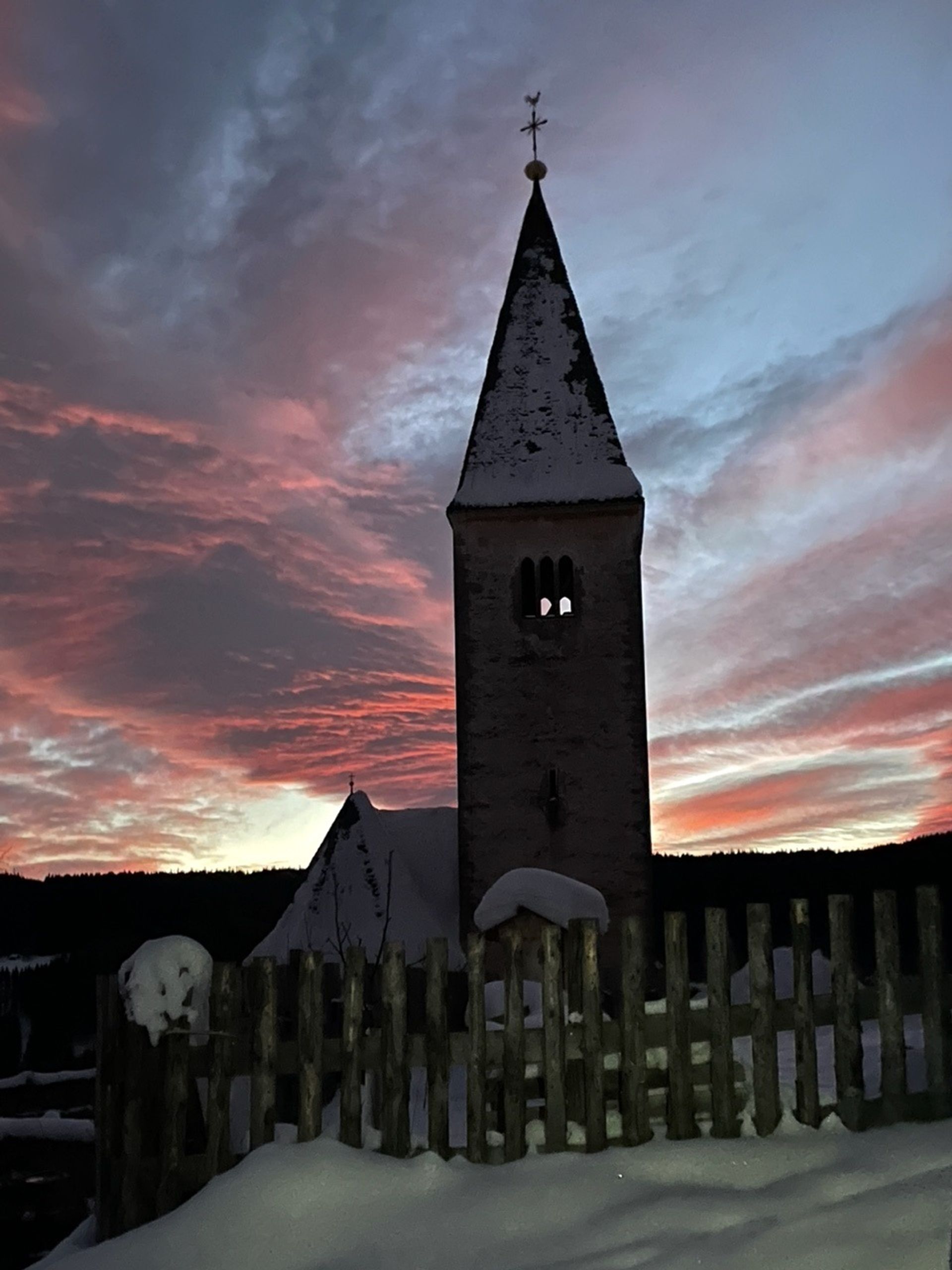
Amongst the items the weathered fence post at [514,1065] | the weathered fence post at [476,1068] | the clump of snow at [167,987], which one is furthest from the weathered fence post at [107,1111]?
the weathered fence post at [514,1065]

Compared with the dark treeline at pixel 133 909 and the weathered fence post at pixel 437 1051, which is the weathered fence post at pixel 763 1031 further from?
the dark treeline at pixel 133 909

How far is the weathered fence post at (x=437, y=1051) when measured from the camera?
5.68m

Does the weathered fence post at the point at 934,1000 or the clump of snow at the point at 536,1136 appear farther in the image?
the weathered fence post at the point at 934,1000

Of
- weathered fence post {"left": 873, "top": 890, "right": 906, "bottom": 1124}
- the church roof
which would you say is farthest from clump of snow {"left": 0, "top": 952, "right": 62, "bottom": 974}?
weathered fence post {"left": 873, "top": 890, "right": 906, "bottom": 1124}

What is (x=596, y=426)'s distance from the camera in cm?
2591

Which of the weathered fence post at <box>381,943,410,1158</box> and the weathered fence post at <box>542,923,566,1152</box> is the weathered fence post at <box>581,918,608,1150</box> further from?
the weathered fence post at <box>381,943,410,1158</box>

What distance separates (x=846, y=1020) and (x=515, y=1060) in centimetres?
162

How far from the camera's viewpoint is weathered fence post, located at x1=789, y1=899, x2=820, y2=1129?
583cm

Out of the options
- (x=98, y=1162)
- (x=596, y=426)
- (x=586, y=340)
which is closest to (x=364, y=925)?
(x=596, y=426)

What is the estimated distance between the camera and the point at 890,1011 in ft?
19.9

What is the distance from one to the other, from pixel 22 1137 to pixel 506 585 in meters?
14.5

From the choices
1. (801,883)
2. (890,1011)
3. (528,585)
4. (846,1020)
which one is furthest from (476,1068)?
(801,883)

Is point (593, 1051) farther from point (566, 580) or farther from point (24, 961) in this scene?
point (24, 961)

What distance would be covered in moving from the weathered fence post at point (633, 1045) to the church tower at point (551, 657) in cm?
1716
